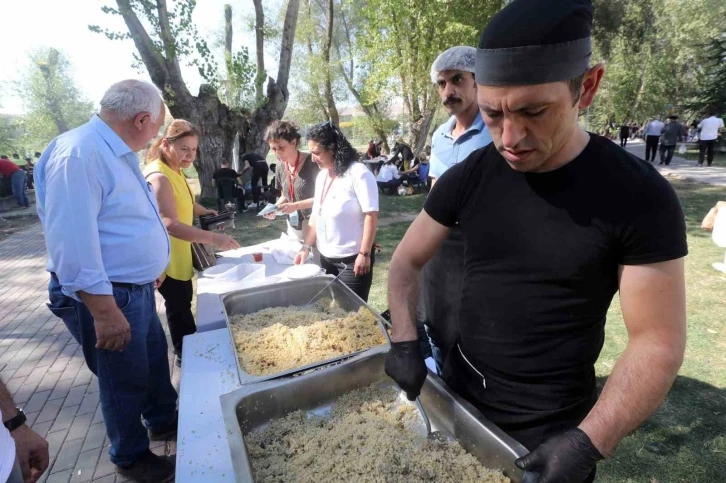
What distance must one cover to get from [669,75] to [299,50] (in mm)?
22404

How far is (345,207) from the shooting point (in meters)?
2.54

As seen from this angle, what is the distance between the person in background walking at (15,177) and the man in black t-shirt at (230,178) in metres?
6.84

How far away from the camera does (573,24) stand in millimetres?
850

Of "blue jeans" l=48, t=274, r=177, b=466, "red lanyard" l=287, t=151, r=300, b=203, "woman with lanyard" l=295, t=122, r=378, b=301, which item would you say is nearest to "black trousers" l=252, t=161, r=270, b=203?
"red lanyard" l=287, t=151, r=300, b=203

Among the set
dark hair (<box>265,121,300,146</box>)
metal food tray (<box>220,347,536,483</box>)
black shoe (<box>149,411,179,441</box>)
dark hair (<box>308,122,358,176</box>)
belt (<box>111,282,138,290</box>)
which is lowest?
black shoe (<box>149,411,179,441</box>)

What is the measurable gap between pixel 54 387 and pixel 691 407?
4.60 m

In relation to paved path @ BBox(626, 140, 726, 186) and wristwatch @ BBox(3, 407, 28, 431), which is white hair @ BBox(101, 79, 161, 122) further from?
paved path @ BBox(626, 140, 726, 186)

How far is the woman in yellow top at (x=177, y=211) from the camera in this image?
2359mm

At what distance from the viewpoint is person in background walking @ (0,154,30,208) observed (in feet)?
36.9

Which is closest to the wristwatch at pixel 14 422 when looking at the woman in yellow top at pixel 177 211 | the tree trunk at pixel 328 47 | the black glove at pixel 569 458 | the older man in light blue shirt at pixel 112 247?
the older man in light blue shirt at pixel 112 247

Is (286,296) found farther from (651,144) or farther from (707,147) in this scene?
(707,147)

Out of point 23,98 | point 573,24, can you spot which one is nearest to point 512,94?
point 573,24

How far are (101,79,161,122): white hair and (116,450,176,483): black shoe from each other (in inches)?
67.2

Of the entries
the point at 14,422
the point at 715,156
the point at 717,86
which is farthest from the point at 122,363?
the point at 717,86
